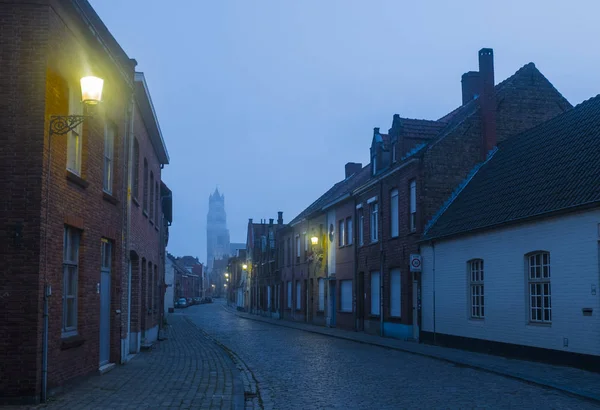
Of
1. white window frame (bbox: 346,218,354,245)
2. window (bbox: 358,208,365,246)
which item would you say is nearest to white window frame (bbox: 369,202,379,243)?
window (bbox: 358,208,365,246)

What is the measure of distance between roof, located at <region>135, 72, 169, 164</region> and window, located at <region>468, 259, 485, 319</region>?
394 inches

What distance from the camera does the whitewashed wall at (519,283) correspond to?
1455 centimetres

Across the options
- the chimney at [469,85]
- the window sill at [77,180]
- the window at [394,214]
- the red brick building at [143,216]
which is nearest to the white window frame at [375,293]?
the window at [394,214]

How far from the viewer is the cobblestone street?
413 inches

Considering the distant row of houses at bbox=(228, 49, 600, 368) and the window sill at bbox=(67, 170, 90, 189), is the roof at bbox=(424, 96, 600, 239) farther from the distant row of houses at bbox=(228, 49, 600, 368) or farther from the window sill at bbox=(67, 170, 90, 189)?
the window sill at bbox=(67, 170, 90, 189)

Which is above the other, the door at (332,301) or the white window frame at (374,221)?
the white window frame at (374,221)

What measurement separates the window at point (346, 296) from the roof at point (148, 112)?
11270mm

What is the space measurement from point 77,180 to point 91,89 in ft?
6.27

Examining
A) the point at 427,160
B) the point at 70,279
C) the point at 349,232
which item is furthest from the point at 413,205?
the point at 70,279

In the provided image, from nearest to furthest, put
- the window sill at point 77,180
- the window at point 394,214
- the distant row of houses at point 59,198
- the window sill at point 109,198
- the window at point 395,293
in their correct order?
1. the distant row of houses at point 59,198
2. the window sill at point 77,180
3. the window sill at point 109,198
4. the window at point 395,293
5. the window at point 394,214

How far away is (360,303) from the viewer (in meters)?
30.2

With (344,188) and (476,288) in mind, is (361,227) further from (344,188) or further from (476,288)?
(476,288)

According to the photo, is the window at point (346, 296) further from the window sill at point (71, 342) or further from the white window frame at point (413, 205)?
the window sill at point (71, 342)

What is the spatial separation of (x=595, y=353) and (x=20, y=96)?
38.3ft
